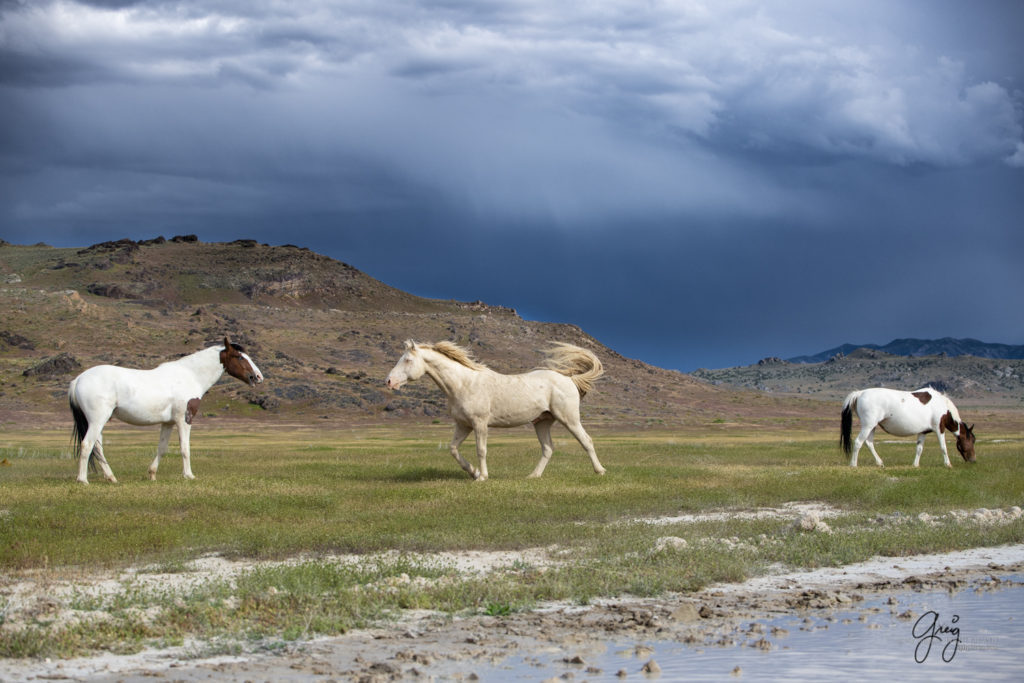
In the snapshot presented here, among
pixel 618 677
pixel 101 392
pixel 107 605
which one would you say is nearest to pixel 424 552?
pixel 107 605

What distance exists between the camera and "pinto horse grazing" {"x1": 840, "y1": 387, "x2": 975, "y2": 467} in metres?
26.5

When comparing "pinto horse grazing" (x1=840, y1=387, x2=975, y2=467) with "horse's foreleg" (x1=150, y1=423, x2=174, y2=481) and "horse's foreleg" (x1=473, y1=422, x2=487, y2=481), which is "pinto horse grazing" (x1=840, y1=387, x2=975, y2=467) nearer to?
"horse's foreleg" (x1=473, y1=422, x2=487, y2=481)

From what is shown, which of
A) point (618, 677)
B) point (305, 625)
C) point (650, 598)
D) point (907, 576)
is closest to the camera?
point (618, 677)

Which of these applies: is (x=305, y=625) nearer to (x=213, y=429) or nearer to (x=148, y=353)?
(x=213, y=429)

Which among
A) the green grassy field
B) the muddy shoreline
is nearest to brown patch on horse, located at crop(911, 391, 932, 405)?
the green grassy field

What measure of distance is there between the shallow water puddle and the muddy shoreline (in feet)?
0.21

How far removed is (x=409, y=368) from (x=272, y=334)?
319 feet

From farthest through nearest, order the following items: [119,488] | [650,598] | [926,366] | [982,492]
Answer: [926,366]
[982,492]
[119,488]
[650,598]

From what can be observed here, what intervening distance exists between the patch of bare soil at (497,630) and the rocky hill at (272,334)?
67.8m

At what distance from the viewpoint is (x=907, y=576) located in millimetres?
12633

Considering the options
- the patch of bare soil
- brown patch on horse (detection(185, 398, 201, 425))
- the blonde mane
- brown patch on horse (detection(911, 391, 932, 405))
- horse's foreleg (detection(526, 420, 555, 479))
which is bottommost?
the patch of bare soil

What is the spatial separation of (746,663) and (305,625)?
4167mm

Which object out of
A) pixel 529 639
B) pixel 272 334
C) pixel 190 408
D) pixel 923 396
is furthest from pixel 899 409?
pixel 272 334

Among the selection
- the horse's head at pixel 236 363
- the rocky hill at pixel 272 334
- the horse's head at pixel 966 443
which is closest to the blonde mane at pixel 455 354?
the horse's head at pixel 236 363
